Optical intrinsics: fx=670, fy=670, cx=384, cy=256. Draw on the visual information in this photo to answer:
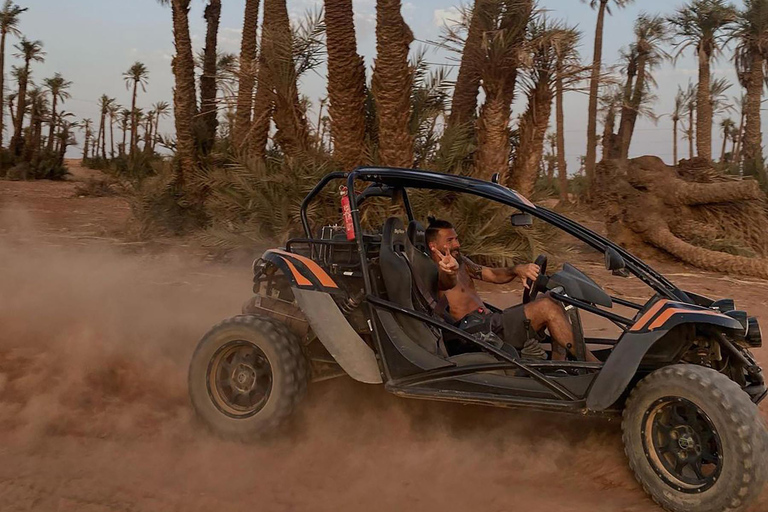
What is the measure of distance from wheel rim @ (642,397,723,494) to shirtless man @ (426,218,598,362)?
2.21ft

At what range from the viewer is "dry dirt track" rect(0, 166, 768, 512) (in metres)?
3.18

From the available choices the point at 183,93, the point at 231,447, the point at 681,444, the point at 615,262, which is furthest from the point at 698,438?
the point at 183,93

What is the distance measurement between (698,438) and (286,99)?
8330 mm

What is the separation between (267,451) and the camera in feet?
12.5

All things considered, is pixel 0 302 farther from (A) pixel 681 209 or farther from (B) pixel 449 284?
(A) pixel 681 209

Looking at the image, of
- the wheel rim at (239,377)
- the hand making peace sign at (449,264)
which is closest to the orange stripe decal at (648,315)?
the hand making peace sign at (449,264)

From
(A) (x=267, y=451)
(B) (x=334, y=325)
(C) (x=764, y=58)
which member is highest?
(C) (x=764, y=58)

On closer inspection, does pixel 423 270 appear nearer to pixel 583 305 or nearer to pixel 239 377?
pixel 583 305

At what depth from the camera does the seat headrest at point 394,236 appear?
411cm

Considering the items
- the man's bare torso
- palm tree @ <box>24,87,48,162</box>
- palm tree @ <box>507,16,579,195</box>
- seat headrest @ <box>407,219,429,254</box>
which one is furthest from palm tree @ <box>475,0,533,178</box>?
palm tree @ <box>24,87,48,162</box>

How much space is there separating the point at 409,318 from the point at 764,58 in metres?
26.9

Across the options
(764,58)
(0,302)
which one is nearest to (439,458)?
(0,302)

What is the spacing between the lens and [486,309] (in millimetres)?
4609

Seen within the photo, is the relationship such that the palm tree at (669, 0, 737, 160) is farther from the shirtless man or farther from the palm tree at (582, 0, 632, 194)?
the shirtless man
